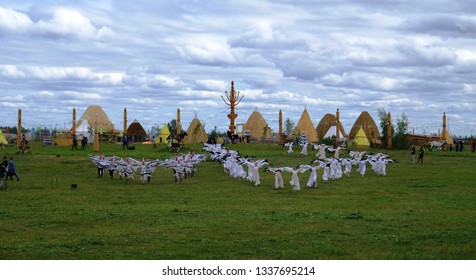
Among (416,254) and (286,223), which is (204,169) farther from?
(416,254)

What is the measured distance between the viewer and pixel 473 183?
31.3 metres

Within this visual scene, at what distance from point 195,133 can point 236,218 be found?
151ft

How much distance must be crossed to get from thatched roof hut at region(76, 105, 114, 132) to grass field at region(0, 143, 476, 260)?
134 ft

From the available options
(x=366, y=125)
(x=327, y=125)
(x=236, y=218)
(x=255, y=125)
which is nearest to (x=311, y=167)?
(x=236, y=218)

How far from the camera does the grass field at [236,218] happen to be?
1445 cm

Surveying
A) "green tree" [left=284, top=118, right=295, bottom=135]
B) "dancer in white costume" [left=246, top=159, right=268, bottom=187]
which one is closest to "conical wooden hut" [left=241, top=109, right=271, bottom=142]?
"green tree" [left=284, top=118, right=295, bottom=135]

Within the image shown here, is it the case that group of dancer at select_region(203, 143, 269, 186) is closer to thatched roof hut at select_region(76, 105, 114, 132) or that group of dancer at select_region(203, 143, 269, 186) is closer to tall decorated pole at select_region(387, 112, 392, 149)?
tall decorated pole at select_region(387, 112, 392, 149)

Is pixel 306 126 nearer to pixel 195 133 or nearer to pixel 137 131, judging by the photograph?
pixel 195 133

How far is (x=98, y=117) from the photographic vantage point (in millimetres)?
78188

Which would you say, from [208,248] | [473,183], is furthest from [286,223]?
[473,183]

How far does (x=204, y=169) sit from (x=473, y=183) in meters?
14.9

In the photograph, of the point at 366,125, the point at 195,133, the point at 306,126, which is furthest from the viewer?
the point at 366,125

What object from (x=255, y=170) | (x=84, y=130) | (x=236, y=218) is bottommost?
(x=236, y=218)

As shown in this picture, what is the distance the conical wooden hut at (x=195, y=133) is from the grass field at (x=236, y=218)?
96.2 ft
